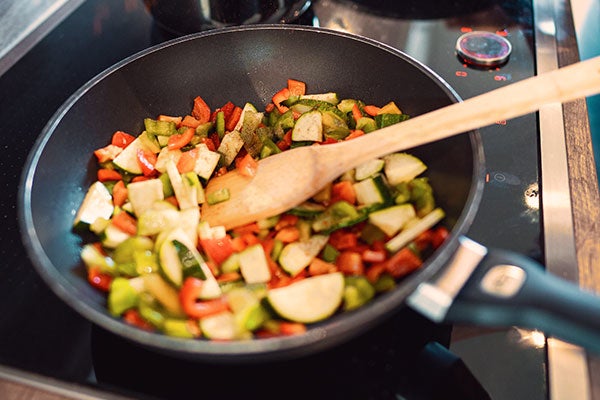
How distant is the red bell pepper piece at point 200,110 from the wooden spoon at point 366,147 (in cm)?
25

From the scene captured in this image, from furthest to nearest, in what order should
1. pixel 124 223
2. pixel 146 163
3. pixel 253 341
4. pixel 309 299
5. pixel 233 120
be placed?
pixel 233 120, pixel 146 163, pixel 124 223, pixel 309 299, pixel 253 341

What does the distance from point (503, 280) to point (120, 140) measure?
94 centimetres

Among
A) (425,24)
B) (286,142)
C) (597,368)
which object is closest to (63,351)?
(286,142)

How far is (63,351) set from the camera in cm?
100

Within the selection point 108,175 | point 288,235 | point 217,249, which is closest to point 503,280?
point 288,235

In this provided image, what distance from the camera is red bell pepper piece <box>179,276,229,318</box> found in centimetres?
95

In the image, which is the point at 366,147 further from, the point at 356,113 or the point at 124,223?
the point at 124,223

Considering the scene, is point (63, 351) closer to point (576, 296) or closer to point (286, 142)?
point (286, 142)

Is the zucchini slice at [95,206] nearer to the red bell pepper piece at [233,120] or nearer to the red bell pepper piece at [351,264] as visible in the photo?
the red bell pepper piece at [233,120]

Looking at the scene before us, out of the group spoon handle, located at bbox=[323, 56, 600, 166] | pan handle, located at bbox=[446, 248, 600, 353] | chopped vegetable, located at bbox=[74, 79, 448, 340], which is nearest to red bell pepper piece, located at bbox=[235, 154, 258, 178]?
chopped vegetable, located at bbox=[74, 79, 448, 340]

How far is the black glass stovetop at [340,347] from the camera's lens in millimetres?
932

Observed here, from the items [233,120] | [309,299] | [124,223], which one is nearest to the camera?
[309,299]

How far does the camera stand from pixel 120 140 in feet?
4.27

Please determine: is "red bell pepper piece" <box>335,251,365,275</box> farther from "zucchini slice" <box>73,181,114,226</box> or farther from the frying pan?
"zucchini slice" <box>73,181,114,226</box>
